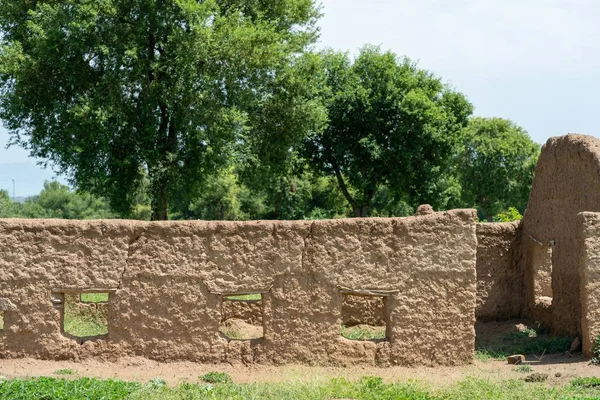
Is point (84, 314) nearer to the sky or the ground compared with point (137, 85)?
nearer to the ground

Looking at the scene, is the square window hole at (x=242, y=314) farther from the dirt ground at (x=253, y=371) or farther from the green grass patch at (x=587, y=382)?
the green grass patch at (x=587, y=382)

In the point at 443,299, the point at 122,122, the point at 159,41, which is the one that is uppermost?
the point at 159,41

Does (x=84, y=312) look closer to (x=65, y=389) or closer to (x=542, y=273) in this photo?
(x=65, y=389)

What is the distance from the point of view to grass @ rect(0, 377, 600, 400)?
8617 millimetres

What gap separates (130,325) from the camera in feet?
34.3

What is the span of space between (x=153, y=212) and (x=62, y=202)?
32.8 m

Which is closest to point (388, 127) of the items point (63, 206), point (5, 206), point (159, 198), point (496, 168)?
point (159, 198)

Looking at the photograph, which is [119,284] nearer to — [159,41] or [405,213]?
[159,41]

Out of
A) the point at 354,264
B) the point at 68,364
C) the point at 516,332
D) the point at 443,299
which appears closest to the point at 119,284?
the point at 68,364

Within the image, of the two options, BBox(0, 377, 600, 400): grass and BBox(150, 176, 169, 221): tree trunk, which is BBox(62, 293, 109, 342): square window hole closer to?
BBox(0, 377, 600, 400): grass

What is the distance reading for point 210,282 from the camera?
34.2ft

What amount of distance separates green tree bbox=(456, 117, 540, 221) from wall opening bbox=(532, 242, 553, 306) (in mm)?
26319

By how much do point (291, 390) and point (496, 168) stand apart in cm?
3332

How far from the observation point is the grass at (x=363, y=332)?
12.9 meters
